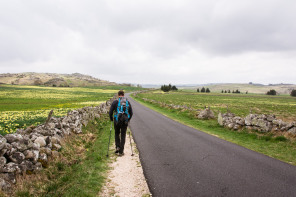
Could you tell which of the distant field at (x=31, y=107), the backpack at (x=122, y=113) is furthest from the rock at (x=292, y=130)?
the distant field at (x=31, y=107)

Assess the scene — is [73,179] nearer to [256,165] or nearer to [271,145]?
[256,165]

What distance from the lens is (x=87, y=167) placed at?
23.5 ft

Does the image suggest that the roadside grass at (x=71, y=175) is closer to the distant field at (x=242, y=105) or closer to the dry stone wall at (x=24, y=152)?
the dry stone wall at (x=24, y=152)

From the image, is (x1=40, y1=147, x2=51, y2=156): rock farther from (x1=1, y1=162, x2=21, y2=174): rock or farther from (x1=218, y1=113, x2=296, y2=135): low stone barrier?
(x1=218, y1=113, x2=296, y2=135): low stone barrier

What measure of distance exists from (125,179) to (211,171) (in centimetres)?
324

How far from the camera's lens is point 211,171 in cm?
659

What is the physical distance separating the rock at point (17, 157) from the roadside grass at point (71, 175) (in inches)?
23.9

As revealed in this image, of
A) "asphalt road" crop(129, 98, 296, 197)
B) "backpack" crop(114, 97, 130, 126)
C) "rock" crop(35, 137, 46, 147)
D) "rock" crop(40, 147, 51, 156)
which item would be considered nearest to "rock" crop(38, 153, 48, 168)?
"rock" crop(40, 147, 51, 156)

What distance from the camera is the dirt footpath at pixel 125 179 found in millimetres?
5396

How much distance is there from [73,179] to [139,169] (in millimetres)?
2464

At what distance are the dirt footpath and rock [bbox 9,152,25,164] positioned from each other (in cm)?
287

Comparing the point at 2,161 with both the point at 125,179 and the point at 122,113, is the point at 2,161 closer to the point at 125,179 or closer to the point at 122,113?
the point at 125,179

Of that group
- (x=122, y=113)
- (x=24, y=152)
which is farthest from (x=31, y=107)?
(x=24, y=152)

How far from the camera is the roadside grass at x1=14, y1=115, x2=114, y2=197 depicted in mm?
5262
